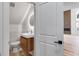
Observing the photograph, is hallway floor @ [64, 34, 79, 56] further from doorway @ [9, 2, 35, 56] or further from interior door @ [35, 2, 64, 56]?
doorway @ [9, 2, 35, 56]

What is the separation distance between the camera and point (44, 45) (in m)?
2.23

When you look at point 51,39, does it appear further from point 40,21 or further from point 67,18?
point 67,18

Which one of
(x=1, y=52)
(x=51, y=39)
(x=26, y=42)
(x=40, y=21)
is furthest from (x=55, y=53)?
(x=26, y=42)

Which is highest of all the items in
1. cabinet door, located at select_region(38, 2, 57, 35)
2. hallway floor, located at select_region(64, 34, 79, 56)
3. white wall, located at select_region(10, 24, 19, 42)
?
cabinet door, located at select_region(38, 2, 57, 35)

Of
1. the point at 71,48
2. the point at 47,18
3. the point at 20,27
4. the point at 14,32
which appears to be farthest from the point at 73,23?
the point at 47,18

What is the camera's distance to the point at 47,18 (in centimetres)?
210

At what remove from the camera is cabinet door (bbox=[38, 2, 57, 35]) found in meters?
1.96

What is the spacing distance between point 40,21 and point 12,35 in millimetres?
2174

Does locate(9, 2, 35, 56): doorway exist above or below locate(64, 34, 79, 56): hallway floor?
above

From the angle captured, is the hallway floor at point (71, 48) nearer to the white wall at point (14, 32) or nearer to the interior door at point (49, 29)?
the interior door at point (49, 29)

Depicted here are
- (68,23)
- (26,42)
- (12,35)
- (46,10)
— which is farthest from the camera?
(68,23)

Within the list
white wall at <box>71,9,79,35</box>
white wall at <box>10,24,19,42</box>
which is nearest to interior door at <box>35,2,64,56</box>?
white wall at <box>10,24,19,42</box>

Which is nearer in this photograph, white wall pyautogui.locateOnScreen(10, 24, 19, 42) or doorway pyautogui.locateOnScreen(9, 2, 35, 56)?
doorway pyautogui.locateOnScreen(9, 2, 35, 56)

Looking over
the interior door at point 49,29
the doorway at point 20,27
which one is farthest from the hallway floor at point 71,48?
the doorway at point 20,27
